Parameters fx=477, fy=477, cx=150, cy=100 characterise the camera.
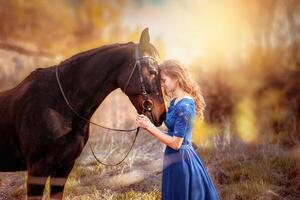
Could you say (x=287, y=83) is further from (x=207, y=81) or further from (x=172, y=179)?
(x=172, y=179)

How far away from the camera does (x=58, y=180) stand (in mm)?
3947

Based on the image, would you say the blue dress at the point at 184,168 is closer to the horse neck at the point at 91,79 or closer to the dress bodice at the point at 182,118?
the dress bodice at the point at 182,118

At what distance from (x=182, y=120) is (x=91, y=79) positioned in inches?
32.6

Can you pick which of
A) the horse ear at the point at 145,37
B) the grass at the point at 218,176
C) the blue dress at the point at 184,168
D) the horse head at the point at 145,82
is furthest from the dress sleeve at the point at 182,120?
the grass at the point at 218,176

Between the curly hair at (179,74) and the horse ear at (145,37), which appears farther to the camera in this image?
the horse ear at (145,37)

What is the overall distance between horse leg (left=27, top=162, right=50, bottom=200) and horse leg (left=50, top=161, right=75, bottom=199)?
15 centimetres

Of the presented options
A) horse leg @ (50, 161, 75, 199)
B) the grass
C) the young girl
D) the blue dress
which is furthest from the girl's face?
the grass

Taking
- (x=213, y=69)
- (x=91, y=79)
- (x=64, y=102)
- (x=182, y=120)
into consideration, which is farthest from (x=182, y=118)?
(x=213, y=69)

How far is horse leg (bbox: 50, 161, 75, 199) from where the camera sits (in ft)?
12.8

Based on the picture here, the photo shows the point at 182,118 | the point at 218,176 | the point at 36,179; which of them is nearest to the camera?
the point at 182,118

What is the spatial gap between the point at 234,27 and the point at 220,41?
41cm

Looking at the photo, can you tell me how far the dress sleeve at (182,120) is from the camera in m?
3.42

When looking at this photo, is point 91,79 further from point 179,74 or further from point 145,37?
point 179,74

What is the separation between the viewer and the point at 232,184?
5805 mm
